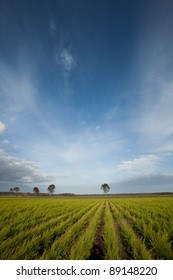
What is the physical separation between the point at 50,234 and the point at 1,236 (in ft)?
4.82

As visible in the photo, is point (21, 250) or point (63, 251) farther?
point (63, 251)

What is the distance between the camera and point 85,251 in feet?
12.3
